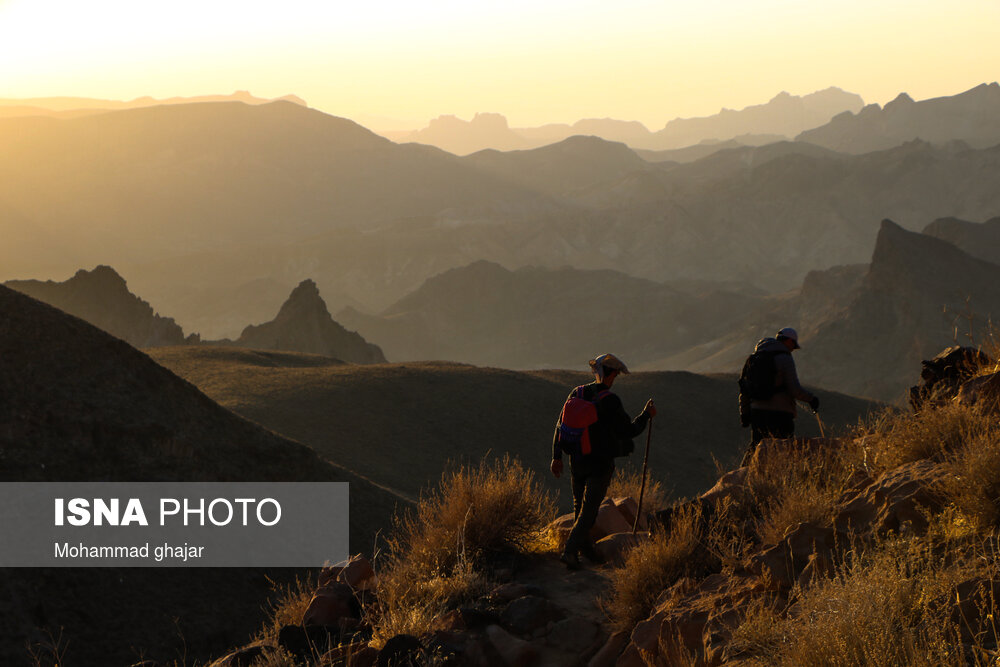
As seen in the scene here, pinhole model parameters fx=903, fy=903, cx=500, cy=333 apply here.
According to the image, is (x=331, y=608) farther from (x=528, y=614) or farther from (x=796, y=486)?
(x=796, y=486)

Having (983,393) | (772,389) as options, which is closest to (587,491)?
(772,389)

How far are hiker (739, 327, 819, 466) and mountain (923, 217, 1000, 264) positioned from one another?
94878mm

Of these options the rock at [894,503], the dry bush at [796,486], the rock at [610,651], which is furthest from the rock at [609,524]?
the rock at [894,503]

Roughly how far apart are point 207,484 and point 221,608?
377 cm

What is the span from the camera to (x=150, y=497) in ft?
57.1

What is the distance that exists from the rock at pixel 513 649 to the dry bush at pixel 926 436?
10.5ft

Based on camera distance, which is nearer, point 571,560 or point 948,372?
point 571,560

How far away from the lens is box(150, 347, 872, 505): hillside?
3198cm

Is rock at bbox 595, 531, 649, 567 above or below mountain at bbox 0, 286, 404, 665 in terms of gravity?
above

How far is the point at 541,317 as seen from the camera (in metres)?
133

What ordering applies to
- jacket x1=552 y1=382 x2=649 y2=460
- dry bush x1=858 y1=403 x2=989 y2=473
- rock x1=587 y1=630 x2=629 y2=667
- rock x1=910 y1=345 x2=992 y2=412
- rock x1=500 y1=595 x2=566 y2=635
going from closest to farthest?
rock x1=587 y1=630 x2=629 y2=667
dry bush x1=858 y1=403 x2=989 y2=473
rock x1=500 y1=595 x2=566 y2=635
jacket x1=552 y1=382 x2=649 y2=460
rock x1=910 y1=345 x2=992 y2=412

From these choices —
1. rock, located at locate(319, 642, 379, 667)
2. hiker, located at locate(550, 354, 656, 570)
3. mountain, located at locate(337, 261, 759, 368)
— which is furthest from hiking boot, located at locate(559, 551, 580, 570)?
mountain, located at locate(337, 261, 759, 368)

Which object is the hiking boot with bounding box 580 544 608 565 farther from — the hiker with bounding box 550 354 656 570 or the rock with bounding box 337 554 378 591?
the rock with bounding box 337 554 378 591

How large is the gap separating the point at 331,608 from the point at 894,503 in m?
4.93
